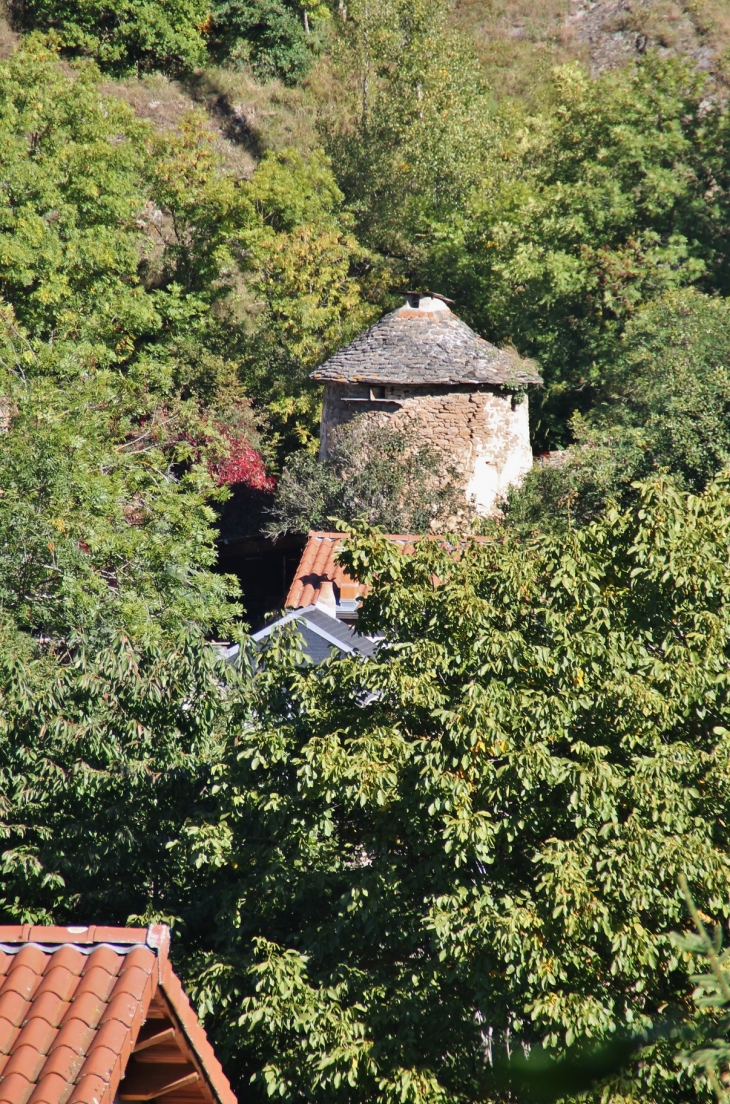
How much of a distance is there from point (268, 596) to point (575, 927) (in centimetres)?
1739

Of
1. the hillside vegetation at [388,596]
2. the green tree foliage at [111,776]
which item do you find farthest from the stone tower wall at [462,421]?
the green tree foliage at [111,776]

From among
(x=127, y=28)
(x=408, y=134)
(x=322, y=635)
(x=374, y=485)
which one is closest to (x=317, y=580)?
(x=322, y=635)

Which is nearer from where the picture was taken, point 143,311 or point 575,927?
point 575,927

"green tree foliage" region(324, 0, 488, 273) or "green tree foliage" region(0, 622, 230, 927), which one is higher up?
"green tree foliage" region(324, 0, 488, 273)

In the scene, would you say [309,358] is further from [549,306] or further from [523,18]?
[523,18]

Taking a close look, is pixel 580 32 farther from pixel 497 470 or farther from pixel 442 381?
pixel 497 470

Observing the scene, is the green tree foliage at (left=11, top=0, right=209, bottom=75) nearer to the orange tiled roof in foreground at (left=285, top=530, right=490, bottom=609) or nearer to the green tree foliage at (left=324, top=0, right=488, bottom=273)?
the green tree foliage at (left=324, top=0, right=488, bottom=273)

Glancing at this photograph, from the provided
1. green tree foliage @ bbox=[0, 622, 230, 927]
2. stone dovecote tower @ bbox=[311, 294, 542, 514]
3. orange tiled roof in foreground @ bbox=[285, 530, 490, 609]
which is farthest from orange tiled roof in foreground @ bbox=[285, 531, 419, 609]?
green tree foliage @ bbox=[0, 622, 230, 927]

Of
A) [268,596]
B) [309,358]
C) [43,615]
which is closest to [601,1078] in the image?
[43,615]

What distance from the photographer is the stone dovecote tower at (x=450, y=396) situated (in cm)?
1923

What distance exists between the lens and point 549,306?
81.7ft

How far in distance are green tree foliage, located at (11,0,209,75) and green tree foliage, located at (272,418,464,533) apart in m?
23.0

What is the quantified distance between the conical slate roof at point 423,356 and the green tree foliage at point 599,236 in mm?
4629

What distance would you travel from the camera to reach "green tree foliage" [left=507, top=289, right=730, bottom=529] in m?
18.3
